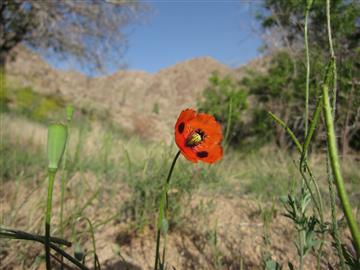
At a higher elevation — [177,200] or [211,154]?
[211,154]

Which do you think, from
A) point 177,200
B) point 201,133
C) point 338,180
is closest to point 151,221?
point 177,200

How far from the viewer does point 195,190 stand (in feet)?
6.02

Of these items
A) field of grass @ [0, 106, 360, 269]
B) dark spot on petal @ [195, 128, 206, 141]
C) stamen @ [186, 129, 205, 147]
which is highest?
dark spot on petal @ [195, 128, 206, 141]

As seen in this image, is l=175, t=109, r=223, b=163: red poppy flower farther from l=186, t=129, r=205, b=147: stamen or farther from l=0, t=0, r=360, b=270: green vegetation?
l=0, t=0, r=360, b=270: green vegetation

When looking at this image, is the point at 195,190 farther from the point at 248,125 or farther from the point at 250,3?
the point at 248,125

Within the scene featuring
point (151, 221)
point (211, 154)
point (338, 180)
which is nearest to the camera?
point (338, 180)

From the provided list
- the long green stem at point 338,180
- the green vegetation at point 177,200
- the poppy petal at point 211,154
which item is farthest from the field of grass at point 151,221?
the long green stem at point 338,180

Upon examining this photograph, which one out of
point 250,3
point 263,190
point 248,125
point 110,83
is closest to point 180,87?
point 110,83

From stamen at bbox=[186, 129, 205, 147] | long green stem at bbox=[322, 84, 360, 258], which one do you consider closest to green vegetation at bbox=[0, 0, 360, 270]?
long green stem at bbox=[322, 84, 360, 258]

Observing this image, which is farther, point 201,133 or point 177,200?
point 177,200

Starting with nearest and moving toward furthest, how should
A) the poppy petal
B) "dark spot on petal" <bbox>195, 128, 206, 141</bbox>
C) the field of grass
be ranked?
the poppy petal → "dark spot on petal" <bbox>195, 128, 206, 141</bbox> → the field of grass

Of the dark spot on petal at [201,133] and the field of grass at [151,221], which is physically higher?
the dark spot on petal at [201,133]

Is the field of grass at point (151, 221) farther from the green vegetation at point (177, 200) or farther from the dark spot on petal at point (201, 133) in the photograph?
the dark spot on petal at point (201, 133)

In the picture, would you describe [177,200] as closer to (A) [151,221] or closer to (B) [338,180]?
(A) [151,221]
